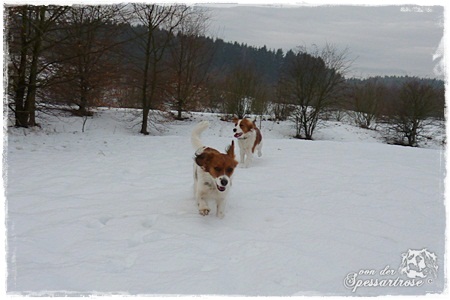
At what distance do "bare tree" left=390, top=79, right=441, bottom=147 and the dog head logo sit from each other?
21833 millimetres

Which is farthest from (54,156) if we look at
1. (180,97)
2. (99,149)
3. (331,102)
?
(331,102)

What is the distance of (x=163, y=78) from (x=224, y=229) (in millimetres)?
15126

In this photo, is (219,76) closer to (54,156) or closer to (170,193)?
(54,156)

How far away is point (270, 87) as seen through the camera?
1025 inches

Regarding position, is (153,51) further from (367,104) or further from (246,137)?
(367,104)

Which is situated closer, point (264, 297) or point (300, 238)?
point (264, 297)

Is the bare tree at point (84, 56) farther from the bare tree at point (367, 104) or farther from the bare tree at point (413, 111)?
the bare tree at point (367, 104)

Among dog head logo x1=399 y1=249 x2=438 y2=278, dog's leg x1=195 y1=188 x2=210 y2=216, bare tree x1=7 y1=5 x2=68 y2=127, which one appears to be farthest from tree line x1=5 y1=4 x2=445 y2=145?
dog head logo x1=399 y1=249 x2=438 y2=278

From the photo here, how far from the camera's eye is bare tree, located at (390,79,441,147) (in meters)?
21.8

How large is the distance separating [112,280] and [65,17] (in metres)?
10.2

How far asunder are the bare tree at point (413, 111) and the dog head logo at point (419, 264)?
21.8 metres

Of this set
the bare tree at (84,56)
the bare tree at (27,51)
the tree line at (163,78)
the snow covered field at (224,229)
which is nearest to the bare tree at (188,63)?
the tree line at (163,78)

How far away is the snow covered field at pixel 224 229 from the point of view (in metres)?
2.74

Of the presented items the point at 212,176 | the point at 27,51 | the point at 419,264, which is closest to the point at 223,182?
the point at 212,176
